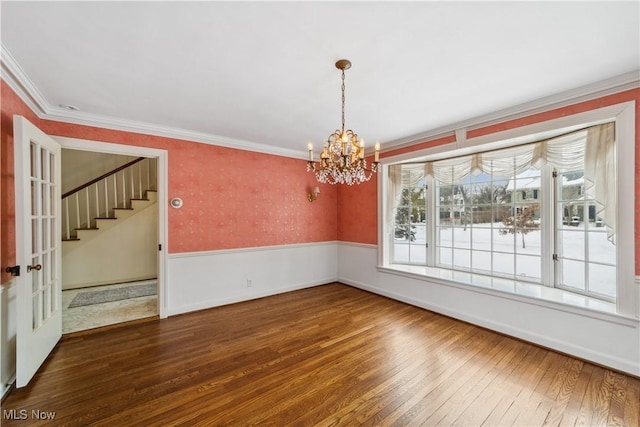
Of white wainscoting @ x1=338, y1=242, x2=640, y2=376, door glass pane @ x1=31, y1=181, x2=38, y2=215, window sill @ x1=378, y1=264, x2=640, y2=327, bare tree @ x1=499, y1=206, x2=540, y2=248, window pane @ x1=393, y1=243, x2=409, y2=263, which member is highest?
door glass pane @ x1=31, y1=181, x2=38, y2=215

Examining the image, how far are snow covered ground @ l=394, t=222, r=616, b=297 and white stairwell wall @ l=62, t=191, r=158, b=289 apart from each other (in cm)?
497

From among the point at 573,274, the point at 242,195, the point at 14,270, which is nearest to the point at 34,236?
Result: the point at 14,270

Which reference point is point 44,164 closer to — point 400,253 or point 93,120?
point 93,120

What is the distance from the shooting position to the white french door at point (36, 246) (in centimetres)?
203

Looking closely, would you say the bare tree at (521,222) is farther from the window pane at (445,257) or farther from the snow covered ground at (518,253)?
the window pane at (445,257)

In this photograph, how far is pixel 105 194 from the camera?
530 centimetres

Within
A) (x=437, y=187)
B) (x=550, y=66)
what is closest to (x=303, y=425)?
(x=550, y=66)

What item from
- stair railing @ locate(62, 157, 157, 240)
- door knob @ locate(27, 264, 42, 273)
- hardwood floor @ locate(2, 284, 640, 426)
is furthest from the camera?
stair railing @ locate(62, 157, 157, 240)

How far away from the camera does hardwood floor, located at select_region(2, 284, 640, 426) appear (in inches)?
70.6

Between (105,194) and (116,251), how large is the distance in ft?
3.82

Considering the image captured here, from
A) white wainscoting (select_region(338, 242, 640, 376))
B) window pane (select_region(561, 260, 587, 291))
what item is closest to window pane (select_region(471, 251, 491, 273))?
white wainscoting (select_region(338, 242, 640, 376))

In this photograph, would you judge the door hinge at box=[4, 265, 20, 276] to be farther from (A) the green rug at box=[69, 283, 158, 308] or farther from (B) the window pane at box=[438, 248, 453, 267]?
(B) the window pane at box=[438, 248, 453, 267]

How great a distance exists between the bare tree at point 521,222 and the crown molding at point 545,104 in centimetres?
116

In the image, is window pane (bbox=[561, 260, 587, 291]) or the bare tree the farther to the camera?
the bare tree
